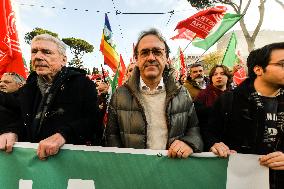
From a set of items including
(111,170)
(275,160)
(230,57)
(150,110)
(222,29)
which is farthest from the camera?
(230,57)

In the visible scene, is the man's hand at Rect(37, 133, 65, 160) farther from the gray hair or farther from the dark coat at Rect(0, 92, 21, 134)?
the gray hair

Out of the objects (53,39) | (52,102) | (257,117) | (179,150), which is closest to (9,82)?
(53,39)

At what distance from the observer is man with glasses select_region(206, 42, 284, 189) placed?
2342 millimetres

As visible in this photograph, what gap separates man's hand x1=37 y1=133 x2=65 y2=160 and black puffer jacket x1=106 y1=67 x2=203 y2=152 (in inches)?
15.2

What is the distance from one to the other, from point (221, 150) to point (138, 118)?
607 millimetres

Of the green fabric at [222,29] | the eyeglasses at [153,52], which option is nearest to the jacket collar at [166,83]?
the eyeglasses at [153,52]

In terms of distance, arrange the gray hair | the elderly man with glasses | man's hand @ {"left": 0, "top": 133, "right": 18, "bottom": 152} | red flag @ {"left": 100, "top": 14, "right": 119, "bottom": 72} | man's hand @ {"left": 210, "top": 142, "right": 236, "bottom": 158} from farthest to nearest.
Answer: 1. red flag @ {"left": 100, "top": 14, "right": 119, "bottom": 72}
2. the gray hair
3. the elderly man with glasses
4. man's hand @ {"left": 0, "top": 133, "right": 18, "bottom": 152}
5. man's hand @ {"left": 210, "top": 142, "right": 236, "bottom": 158}

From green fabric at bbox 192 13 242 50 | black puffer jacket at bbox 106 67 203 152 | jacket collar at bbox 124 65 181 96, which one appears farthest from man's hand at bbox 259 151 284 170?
green fabric at bbox 192 13 242 50

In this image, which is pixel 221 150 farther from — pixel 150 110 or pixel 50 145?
pixel 50 145

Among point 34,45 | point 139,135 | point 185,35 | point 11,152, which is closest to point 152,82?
point 139,135

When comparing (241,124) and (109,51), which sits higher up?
(109,51)

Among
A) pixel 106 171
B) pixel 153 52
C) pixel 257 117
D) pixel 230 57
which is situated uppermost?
pixel 230 57

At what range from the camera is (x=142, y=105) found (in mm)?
2551

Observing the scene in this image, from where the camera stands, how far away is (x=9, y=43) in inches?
167
